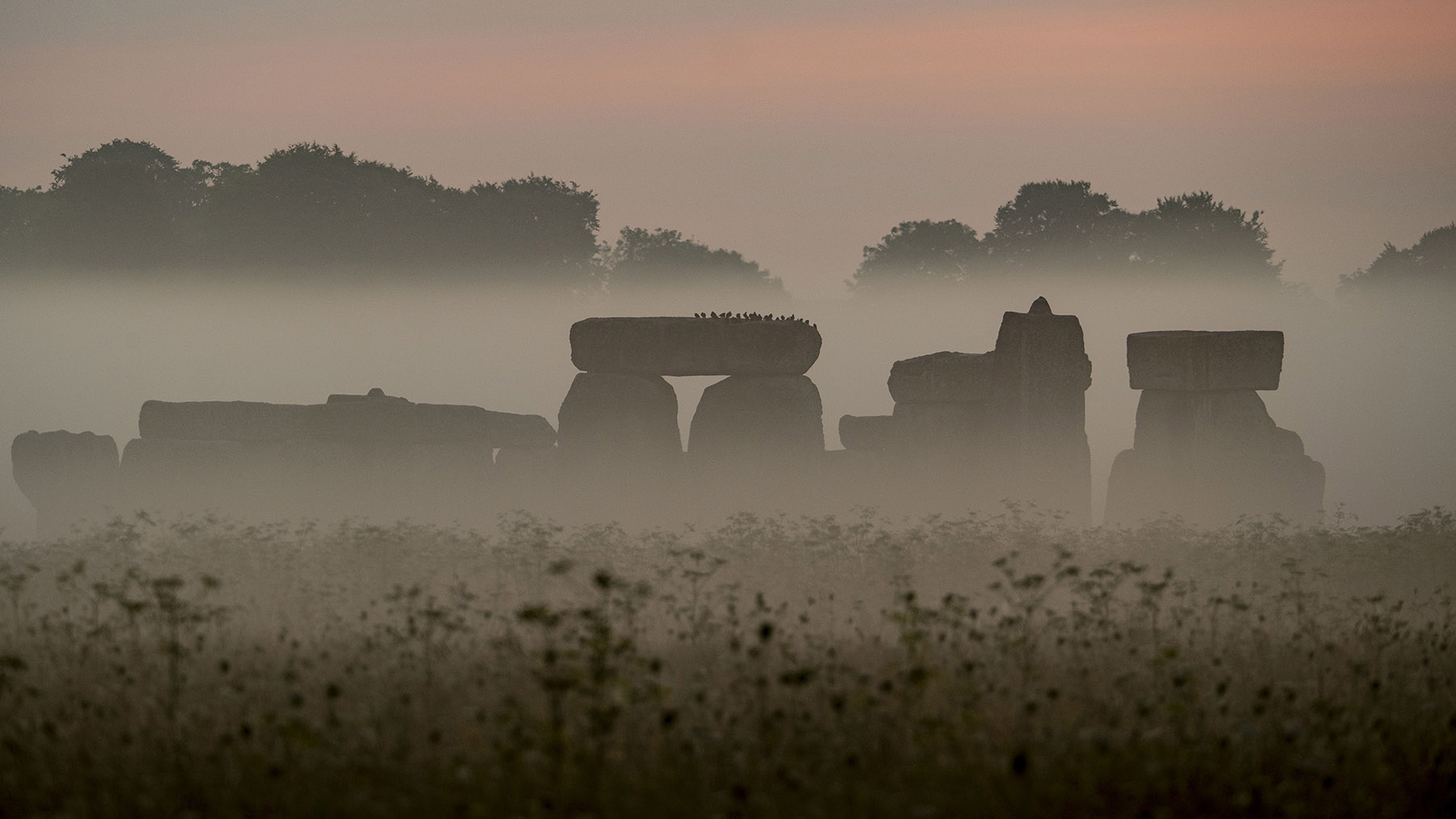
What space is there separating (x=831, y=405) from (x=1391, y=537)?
3998 centimetres

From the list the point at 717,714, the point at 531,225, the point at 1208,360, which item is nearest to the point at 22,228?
the point at 531,225

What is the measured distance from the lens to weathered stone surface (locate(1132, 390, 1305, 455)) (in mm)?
22875

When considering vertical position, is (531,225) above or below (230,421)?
above

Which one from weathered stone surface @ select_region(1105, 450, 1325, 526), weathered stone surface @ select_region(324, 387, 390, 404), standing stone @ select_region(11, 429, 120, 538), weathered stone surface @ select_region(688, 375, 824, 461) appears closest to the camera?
weathered stone surface @ select_region(1105, 450, 1325, 526)

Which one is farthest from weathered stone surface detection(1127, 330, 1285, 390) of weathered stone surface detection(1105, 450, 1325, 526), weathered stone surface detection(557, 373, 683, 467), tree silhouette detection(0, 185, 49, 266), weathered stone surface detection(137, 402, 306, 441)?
tree silhouette detection(0, 185, 49, 266)

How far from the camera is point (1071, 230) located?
60906 mm

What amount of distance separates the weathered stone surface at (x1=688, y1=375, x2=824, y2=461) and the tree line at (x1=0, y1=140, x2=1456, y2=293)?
3419cm

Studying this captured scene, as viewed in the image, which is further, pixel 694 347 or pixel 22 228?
pixel 22 228

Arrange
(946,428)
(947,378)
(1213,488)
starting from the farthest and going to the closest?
1. (946,428)
2. (947,378)
3. (1213,488)

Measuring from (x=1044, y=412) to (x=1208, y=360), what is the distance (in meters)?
2.71

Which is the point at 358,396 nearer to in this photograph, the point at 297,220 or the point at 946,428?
the point at 946,428

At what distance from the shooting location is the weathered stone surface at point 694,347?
74.8 feet

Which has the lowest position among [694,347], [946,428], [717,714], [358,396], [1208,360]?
[717,714]

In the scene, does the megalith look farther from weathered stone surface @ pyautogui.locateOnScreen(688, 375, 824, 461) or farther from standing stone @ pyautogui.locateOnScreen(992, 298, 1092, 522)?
weathered stone surface @ pyautogui.locateOnScreen(688, 375, 824, 461)
